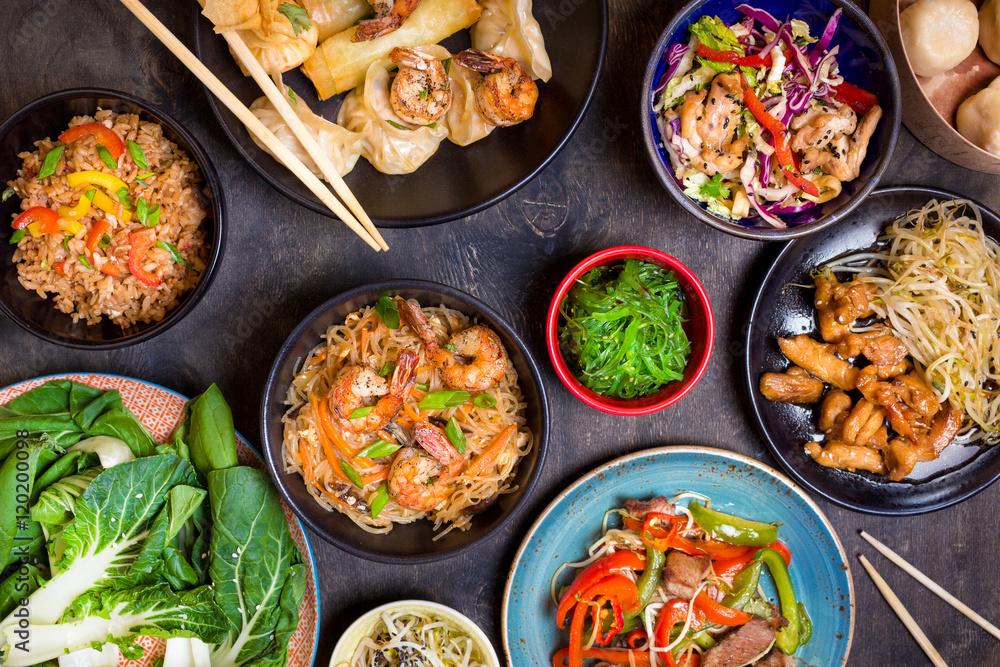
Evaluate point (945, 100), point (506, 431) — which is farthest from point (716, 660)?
point (945, 100)

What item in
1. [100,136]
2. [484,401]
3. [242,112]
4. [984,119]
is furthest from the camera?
[984,119]

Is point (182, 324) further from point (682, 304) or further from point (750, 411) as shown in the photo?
point (750, 411)

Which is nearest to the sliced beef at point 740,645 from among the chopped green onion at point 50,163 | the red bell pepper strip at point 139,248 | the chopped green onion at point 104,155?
the red bell pepper strip at point 139,248

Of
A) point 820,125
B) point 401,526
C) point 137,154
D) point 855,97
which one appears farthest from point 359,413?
point 855,97

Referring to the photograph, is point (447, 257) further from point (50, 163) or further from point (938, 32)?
point (938, 32)

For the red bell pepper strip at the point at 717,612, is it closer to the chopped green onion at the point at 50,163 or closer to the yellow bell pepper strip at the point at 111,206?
the yellow bell pepper strip at the point at 111,206

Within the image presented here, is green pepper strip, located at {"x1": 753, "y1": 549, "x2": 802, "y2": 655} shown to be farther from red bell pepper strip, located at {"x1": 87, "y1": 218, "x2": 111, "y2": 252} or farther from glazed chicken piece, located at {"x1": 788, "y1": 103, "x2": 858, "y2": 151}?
red bell pepper strip, located at {"x1": 87, "y1": 218, "x2": 111, "y2": 252}

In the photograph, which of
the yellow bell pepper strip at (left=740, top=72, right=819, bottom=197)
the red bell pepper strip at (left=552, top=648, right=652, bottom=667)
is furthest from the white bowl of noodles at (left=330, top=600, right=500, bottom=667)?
the yellow bell pepper strip at (left=740, top=72, right=819, bottom=197)
